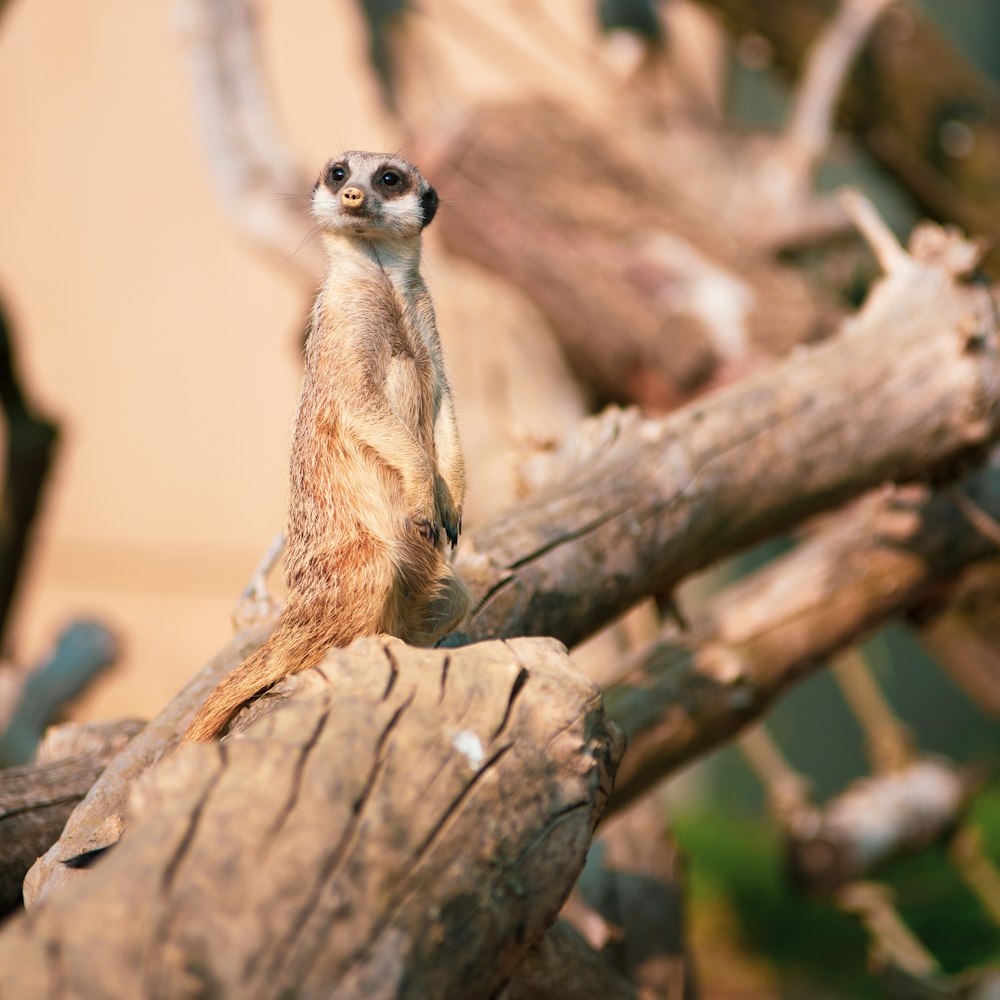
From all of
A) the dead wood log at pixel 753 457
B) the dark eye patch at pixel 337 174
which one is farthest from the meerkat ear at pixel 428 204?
the dead wood log at pixel 753 457

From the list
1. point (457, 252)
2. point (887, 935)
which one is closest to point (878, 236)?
point (887, 935)

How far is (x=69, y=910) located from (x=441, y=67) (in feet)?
19.0

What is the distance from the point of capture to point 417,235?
6.73 ft

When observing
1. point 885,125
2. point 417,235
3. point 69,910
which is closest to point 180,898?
point 69,910

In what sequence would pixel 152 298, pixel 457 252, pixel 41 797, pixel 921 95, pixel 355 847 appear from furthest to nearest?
1. pixel 152 298
2. pixel 921 95
3. pixel 457 252
4. pixel 41 797
5. pixel 355 847

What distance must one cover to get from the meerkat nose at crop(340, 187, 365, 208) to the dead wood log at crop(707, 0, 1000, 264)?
3681 mm

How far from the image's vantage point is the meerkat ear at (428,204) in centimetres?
207

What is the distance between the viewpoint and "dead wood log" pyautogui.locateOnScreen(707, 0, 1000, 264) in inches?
→ 194

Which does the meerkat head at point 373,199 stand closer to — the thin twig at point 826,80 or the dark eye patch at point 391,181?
the dark eye patch at point 391,181

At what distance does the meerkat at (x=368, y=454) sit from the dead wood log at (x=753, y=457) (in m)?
0.26

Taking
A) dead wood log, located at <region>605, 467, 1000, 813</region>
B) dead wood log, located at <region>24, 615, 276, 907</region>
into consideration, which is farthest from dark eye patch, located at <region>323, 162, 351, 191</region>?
dead wood log, located at <region>605, 467, 1000, 813</region>

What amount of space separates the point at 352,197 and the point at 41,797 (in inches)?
44.4

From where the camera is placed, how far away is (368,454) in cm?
181

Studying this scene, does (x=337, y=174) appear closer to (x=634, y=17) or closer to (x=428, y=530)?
(x=428, y=530)
